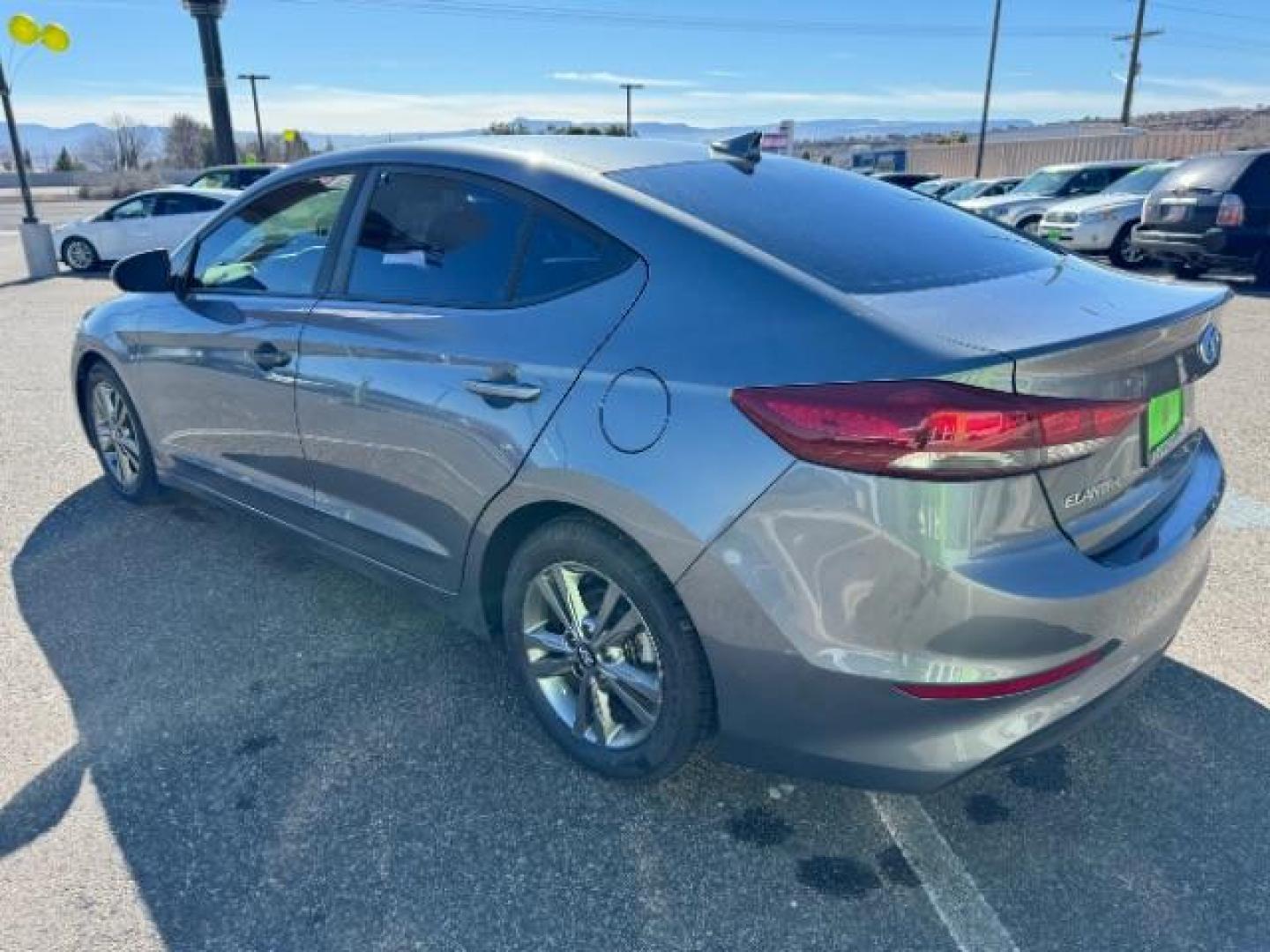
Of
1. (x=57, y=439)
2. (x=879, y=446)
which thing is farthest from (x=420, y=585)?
(x=57, y=439)

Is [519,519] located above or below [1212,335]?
below

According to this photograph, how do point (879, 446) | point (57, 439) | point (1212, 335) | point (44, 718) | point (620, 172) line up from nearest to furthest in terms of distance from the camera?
point (879, 446) < point (1212, 335) < point (620, 172) < point (44, 718) < point (57, 439)

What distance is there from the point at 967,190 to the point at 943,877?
70.1 feet

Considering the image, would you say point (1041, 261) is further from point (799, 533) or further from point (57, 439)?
point (57, 439)

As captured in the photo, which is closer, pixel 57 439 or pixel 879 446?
pixel 879 446

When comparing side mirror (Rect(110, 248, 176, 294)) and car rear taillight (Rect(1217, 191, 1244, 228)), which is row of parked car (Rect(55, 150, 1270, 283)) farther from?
side mirror (Rect(110, 248, 176, 294))

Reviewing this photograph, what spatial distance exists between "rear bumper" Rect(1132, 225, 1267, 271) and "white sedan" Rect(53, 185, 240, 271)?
1426cm

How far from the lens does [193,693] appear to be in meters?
3.06

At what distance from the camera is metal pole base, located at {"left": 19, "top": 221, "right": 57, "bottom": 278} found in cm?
1599

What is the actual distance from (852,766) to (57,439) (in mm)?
5626

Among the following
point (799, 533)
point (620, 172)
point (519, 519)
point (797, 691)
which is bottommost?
point (797, 691)

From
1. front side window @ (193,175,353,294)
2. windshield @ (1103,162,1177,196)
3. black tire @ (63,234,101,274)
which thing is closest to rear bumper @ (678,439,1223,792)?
front side window @ (193,175,353,294)

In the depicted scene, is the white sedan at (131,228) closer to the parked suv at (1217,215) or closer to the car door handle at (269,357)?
the parked suv at (1217,215)

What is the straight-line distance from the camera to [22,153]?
1614 cm
